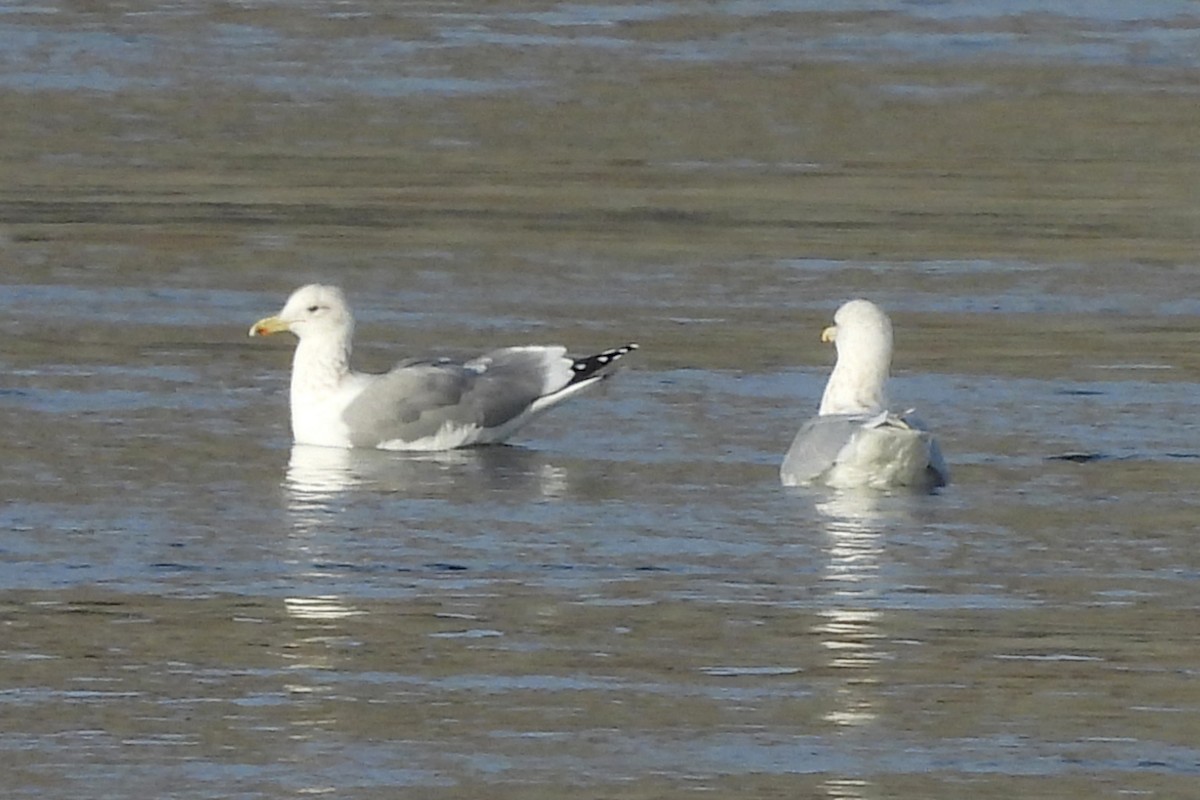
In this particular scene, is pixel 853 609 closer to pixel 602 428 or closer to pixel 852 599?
pixel 852 599

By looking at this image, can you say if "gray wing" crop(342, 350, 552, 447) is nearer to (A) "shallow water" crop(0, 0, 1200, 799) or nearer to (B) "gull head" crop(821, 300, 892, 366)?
(A) "shallow water" crop(0, 0, 1200, 799)

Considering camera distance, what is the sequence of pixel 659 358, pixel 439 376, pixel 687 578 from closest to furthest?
pixel 687 578
pixel 439 376
pixel 659 358

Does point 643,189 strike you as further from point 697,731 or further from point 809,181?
point 697,731

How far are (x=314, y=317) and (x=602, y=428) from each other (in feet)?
3.86

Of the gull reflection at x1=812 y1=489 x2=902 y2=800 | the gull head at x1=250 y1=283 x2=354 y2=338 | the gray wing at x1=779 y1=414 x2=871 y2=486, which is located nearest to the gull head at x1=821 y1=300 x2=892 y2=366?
the gray wing at x1=779 y1=414 x2=871 y2=486

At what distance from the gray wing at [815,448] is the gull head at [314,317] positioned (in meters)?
2.19

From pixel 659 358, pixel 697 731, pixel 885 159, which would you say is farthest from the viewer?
pixel 885 159

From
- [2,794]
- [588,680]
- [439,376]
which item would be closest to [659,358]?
[439,376]

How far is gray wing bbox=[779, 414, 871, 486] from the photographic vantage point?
11.4 m

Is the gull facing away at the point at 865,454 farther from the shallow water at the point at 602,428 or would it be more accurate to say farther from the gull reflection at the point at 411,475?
the gull reflection at the point at 411,475

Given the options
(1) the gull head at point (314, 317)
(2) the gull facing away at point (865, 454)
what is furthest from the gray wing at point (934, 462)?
(1) the gull head at point (314, 317)

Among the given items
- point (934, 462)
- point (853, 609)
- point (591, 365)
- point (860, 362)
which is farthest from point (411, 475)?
point (853, 609)

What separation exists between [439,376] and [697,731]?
496 centimetres

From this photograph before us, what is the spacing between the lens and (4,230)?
1739 centimetres
